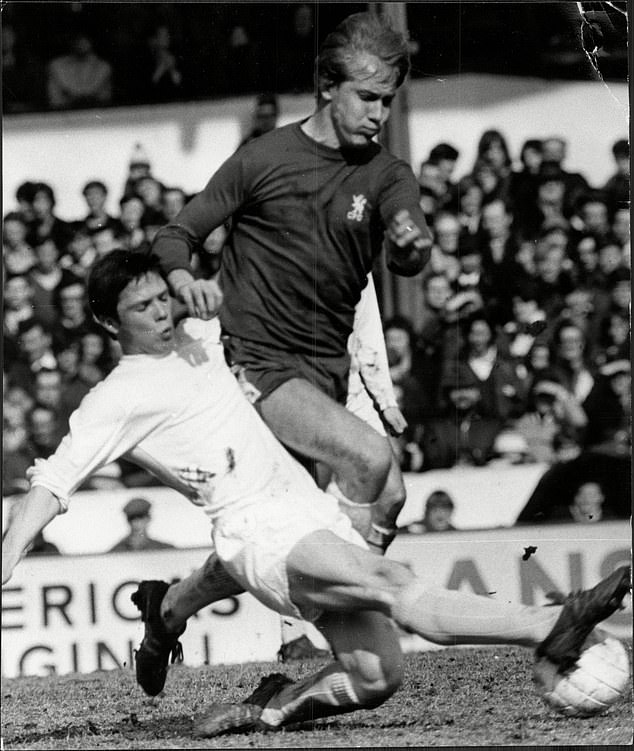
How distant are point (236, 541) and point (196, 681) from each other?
0.60m

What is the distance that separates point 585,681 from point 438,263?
1.80 m

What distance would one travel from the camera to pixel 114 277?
5.61 m

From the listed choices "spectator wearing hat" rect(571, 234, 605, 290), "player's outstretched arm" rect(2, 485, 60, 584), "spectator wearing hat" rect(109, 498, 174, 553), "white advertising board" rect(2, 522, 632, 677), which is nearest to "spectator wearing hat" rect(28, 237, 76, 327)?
"player's outstretched arm" rect(2, 485, 60, 584)

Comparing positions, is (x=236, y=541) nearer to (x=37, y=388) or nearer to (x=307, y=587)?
(x=307, y=587)

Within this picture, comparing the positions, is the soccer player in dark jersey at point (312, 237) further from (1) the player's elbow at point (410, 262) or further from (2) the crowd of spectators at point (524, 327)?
(2) the crowd of spectators at point (524, 327)

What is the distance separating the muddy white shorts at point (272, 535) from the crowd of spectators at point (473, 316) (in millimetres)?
391

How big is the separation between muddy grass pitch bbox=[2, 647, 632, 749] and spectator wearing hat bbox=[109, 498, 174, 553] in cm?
50

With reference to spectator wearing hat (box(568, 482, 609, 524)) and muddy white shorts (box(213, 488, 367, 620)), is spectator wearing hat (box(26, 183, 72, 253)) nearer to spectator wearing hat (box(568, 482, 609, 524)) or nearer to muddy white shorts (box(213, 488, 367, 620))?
muddy white shorts (box(213, 488, 367, 620))

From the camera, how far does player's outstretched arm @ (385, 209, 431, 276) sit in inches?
221

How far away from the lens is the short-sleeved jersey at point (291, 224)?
18.3 feet

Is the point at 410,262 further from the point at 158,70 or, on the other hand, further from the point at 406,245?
the point at 158,70

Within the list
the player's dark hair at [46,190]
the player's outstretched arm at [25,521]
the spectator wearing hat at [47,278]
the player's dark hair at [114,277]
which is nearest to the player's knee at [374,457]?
the player's dark hair at [114,277]

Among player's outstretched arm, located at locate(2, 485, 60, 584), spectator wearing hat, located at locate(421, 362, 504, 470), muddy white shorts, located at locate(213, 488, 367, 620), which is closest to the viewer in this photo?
muddy white shorts, located at locate(213, 488, 367, 620)

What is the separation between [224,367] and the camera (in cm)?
561
